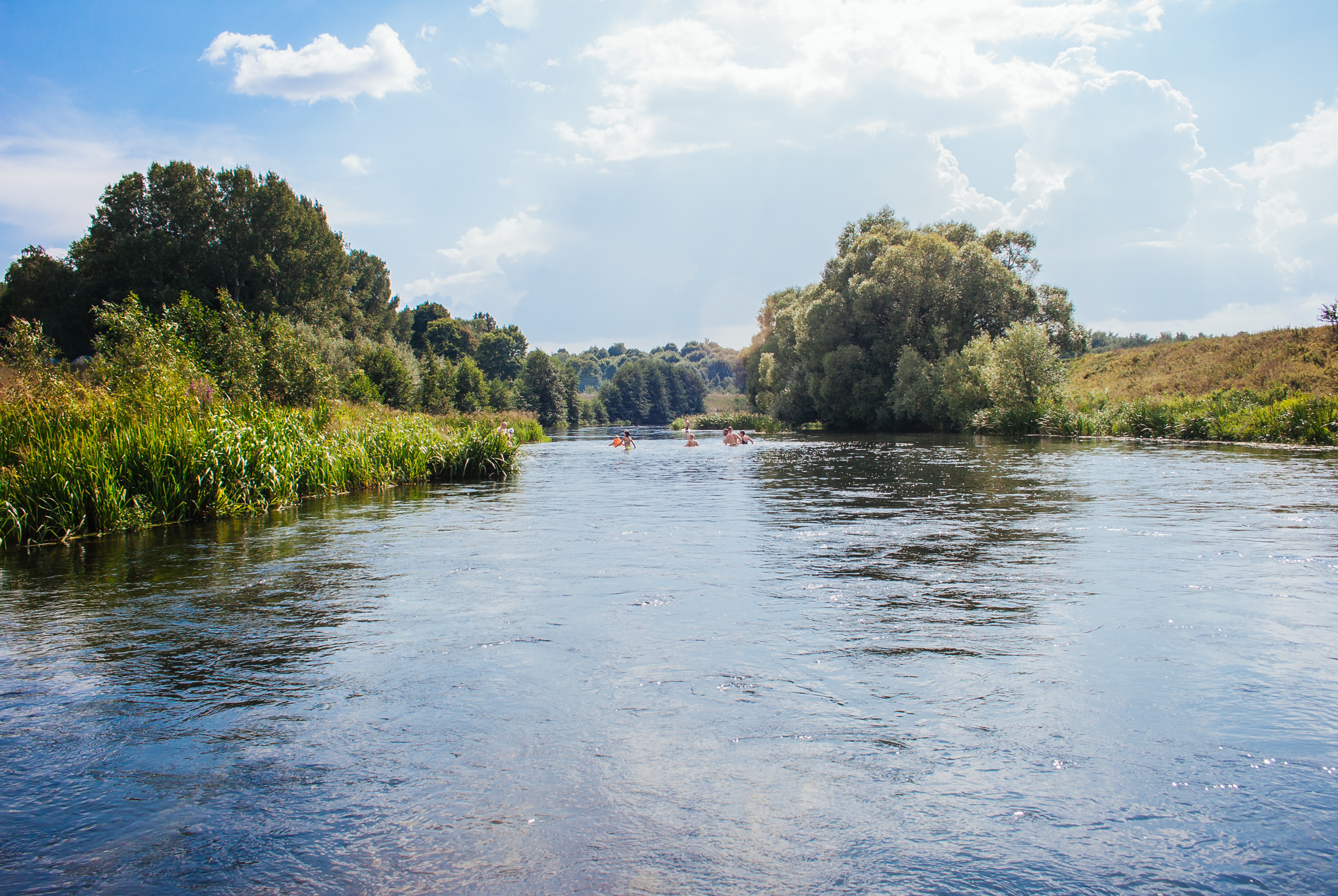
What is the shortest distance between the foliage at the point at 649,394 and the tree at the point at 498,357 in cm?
1931

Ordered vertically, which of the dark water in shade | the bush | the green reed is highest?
the bush

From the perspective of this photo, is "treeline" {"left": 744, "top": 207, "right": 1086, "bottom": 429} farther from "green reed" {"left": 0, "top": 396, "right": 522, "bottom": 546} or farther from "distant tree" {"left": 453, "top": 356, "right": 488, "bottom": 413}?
"green reed" {"left": 0, "top": 396, "right": 522, "bottom": 546}

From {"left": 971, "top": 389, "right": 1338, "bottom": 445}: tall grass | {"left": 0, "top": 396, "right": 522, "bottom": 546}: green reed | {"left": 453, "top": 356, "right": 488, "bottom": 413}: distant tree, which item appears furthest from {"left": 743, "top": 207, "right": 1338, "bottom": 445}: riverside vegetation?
{"left": 0, "top": 396, "right": 522, "bottom": 546}: green reed

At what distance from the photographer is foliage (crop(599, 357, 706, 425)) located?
161625 millimetres

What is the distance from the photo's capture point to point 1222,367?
48344mm

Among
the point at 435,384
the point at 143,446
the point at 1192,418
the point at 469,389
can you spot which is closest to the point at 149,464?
the point at 143,446

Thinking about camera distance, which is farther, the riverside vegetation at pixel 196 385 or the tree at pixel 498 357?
the tree at pixel 498 357

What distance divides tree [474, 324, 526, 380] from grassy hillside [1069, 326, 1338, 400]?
98.7m

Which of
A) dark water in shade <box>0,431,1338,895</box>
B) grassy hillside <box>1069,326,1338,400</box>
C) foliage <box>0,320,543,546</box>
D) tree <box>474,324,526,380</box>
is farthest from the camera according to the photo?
tree <box>474,324,526,380</box>

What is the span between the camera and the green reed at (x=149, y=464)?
12.3m

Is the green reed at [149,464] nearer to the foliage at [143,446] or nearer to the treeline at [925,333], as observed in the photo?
the foliage at [143,446]

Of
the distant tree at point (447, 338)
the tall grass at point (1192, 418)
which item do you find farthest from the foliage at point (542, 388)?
the tall grass at point (1192, 418)

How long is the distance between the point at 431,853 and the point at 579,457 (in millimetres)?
32652

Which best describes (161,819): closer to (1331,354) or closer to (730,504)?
(730,504)
